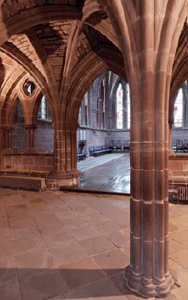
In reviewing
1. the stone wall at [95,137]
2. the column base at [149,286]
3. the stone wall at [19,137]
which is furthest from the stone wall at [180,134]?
the column base at [149,286]

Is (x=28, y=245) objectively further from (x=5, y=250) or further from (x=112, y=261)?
(x=112, y=261)

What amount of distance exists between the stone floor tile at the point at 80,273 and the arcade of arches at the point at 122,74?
1.22ft

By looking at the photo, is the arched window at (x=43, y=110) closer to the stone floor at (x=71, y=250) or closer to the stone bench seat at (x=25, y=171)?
the stone bench seat at (x=25, y=171)

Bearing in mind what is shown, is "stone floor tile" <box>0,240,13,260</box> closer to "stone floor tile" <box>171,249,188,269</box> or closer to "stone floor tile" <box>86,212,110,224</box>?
"stone floor tile" <box>86,212,110,224</box>

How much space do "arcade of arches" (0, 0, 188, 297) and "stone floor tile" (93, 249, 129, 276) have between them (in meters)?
0.24

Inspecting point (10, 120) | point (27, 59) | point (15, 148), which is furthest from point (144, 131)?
point (15, 148)

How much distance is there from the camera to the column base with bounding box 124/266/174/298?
2.04 metres

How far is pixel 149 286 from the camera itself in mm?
2066

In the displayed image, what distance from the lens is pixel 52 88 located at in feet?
20.5

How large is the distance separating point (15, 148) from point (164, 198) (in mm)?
8221

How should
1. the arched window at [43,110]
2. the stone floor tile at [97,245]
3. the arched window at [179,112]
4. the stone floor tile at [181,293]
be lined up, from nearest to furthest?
the stone floor tile at [181,293] → the stone floor tile at [97,245] → the arched window at [43,110] → the arched window at [179,112]

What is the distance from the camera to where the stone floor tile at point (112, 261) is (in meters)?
2.47

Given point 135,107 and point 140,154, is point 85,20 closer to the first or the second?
point 135,107

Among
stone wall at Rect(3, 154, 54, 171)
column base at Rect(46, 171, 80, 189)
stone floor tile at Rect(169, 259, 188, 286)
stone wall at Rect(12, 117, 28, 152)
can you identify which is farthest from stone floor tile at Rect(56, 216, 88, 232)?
stone wall at Rect(12, 117, 28, 152)
